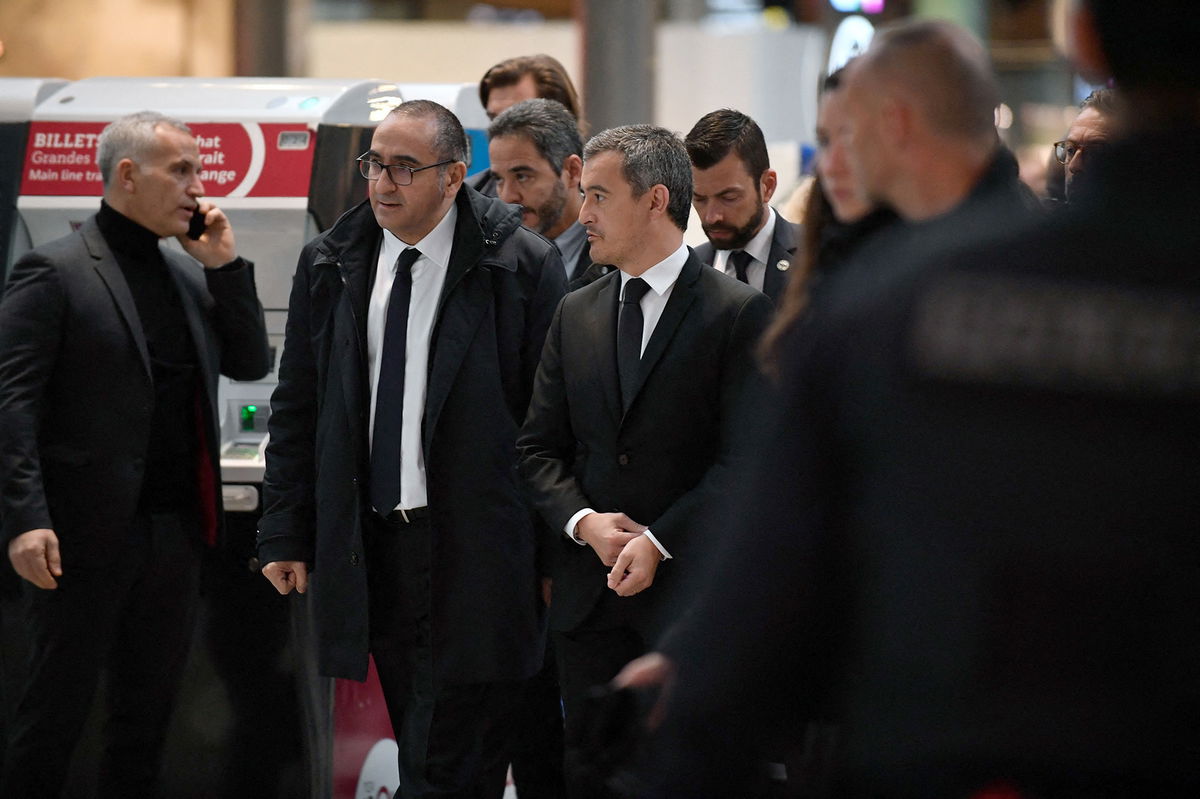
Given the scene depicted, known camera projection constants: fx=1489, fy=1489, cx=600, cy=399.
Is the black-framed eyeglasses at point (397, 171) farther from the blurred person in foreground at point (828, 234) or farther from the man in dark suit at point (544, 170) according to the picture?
the blurred person in foreground at point (828, 234)

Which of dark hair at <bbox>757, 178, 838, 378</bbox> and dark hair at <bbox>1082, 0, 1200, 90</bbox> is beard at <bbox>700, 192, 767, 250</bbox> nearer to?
dark hair at <bbox>757, 178, 838, 378</bbox>

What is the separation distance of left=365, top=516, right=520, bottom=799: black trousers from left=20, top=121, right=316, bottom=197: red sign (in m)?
1.20

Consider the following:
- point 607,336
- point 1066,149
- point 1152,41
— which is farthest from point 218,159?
point 1152,41

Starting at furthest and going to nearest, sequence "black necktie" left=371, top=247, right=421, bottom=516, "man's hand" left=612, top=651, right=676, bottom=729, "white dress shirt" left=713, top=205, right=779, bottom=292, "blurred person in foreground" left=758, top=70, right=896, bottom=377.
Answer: "white dress shirt" left=713, top=205, right=779, bottom=292 < "black necktie" left=371, top=247, right=421, bottom=516 < "blurred person in foreground" left=758, top=70, right=896, bottom=377 < "man's hand" left=612, top=651, right=676, bottom=729

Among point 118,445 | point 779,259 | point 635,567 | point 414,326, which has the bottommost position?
point 635,567

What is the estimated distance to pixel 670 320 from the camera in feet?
9.09

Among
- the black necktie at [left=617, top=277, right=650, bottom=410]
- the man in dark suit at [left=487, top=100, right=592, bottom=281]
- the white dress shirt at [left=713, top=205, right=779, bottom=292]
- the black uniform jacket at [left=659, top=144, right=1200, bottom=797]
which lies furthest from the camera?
the man in dark suit at [left=487, top=100, right=592, bottom=281]

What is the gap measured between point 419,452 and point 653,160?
2.45 ft

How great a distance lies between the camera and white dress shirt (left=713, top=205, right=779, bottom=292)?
343 cm

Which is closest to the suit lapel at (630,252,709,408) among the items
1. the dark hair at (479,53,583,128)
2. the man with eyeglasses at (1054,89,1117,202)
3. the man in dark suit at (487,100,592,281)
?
the man with eyeglasses at (1054,89,1117,202)

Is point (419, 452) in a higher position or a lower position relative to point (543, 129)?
lower

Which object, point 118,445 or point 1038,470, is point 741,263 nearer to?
point 118,445

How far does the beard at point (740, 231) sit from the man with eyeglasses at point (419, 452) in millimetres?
525

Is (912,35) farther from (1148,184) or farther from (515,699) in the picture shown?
(515,699)
